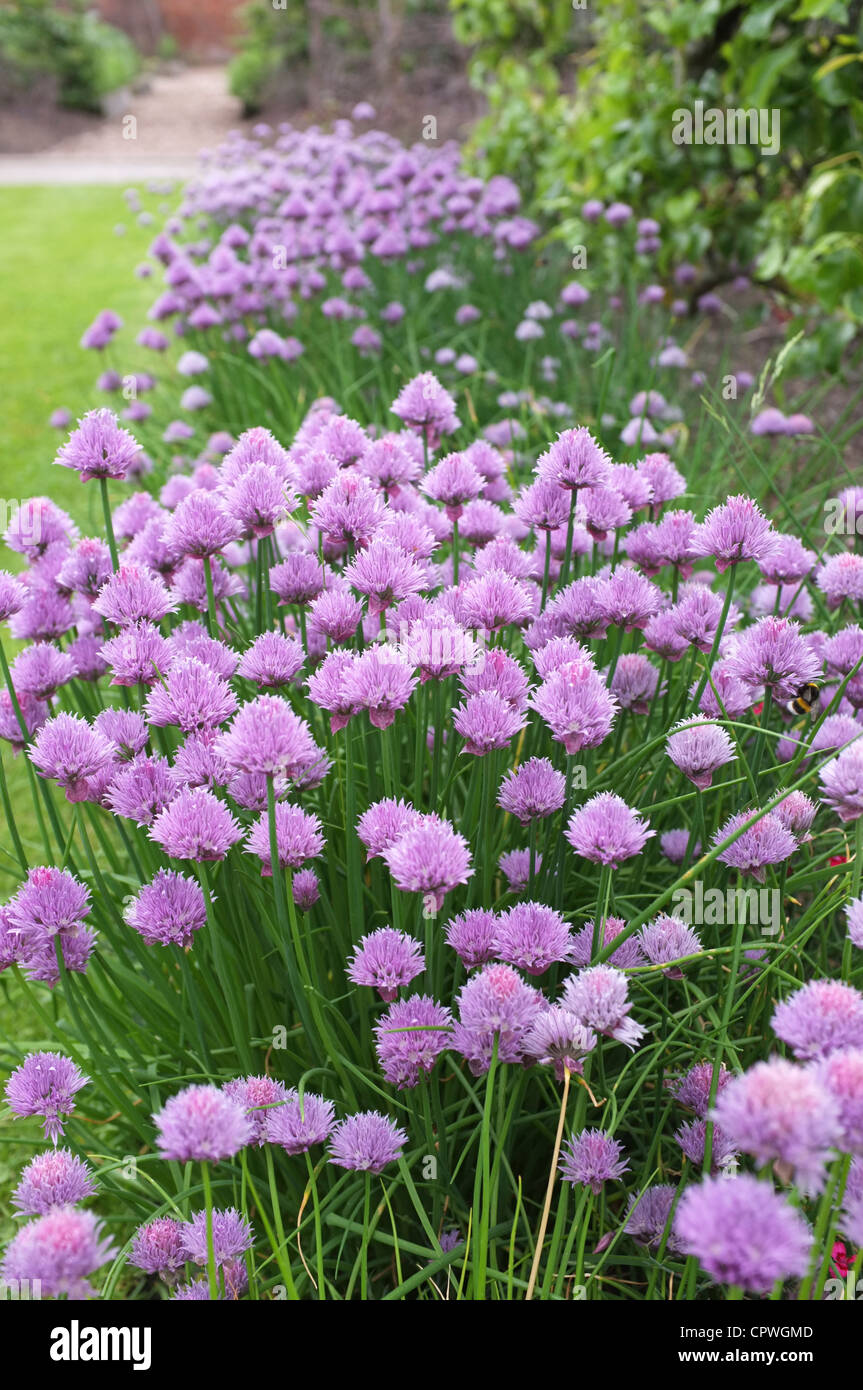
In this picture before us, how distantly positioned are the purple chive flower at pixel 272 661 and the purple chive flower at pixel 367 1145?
56cm

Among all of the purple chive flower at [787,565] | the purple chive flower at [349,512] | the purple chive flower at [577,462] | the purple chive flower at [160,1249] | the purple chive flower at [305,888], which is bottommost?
the purple chive flower at [160,1249]

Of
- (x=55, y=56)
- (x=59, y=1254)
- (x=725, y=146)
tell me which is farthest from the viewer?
(x=55, y=56)

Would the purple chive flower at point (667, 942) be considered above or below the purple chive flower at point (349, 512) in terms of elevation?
below

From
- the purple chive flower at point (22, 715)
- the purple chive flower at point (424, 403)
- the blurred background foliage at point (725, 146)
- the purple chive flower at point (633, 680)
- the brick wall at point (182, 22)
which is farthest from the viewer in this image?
the brick wall at point (182, 22)

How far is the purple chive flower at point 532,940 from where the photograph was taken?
1.17 m

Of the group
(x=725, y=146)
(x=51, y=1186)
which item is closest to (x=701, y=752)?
(x=51, y=1186)

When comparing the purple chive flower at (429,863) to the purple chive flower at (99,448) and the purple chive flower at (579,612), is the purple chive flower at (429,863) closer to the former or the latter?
the purple chive flower at (579,612)

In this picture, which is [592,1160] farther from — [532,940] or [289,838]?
[289,838]

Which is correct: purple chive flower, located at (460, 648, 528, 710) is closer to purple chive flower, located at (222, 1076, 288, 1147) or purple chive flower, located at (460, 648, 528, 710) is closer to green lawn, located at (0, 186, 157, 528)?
purple chive flower, located at (222, 1076, 288, 1147)

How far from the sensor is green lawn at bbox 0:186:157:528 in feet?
17.2

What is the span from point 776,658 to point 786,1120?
772 millimetres

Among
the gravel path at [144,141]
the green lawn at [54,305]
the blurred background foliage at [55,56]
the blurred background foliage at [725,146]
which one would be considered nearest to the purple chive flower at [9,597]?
the green lawn at [54,305]

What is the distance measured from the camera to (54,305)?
7816 mm

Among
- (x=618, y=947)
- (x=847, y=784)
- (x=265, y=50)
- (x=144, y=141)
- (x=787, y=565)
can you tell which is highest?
(x=265, y=50)
